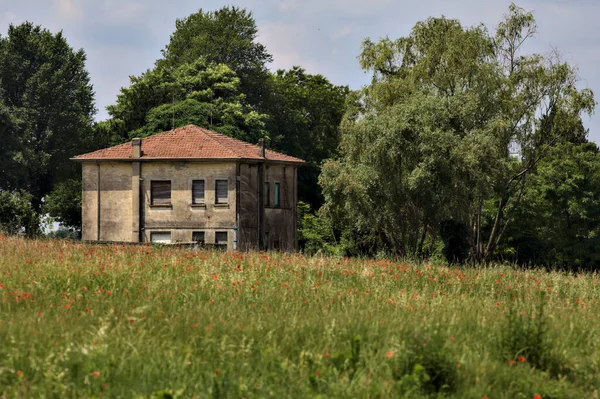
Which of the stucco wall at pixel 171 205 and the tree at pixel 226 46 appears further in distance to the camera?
the tree at pixel 226 46

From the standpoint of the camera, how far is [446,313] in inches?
535

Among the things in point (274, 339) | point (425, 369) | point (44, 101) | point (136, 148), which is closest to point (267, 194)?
point (136, 148)

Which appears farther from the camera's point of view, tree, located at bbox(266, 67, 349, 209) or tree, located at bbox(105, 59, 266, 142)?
tree, located at bbox(266, 67, 349, 209)

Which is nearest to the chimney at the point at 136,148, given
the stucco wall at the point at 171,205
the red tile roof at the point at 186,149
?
the red tile roof at the point at 186,149

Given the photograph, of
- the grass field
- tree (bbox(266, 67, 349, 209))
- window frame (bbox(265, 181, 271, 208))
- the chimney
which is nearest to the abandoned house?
the chimney

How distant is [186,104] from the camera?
220 ft

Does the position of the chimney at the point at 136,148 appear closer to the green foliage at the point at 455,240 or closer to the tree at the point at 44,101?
the tree at the point at 44,101

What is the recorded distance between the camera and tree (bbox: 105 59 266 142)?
66.6 metres

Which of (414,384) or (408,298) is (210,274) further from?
(414,384)

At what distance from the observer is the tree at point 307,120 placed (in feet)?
241

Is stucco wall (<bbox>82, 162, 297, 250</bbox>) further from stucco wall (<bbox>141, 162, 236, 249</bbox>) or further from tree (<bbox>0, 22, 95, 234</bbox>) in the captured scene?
tree (<bbox>0, 22, 95, 234</bbox>)

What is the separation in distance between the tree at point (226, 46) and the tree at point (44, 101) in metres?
9.20

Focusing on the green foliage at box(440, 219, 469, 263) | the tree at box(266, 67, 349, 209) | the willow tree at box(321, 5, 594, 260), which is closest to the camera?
the willow tree at box(321, 5, 594, 260)

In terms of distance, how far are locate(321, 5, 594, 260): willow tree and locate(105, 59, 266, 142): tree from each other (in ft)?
47.9
